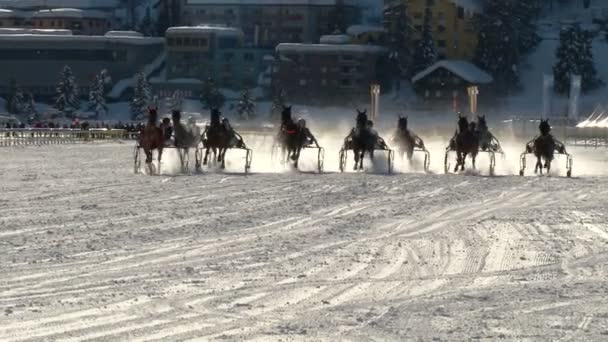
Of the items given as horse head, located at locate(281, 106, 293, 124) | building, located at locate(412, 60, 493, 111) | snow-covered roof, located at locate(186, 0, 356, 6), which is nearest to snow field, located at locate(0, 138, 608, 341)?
horse head, located at locate(281, 106, 293, 124)

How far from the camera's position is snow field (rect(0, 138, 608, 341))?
11086 mm

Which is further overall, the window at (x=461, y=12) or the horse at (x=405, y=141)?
the window at (x=461, y=12)

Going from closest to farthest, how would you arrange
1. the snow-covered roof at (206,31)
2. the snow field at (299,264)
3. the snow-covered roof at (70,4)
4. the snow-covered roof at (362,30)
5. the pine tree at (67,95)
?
the snow field at (299,264)
the pine tree at (67,95)
the snow-covered roof at (362,30)
the snow-covered roof at (206,31)
the snow-covered roof at (70,4)

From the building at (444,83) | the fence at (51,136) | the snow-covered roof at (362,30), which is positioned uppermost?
the snow-covered roof at (362,30)

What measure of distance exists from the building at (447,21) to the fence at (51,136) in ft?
142

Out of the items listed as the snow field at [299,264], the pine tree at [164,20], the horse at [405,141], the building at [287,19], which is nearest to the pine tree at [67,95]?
the building at [287,19]

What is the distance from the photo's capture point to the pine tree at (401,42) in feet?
355

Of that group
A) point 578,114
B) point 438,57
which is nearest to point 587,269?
point 578,114

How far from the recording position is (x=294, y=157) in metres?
33.8

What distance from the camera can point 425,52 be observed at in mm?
106812

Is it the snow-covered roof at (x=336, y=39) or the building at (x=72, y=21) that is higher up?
the building at (x=72, y=21)

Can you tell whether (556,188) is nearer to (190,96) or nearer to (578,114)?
(578,114)

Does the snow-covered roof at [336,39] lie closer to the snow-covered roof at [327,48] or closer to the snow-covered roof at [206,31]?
the snow-covered roof at [327,48]

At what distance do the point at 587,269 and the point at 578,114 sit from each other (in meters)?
81.8
